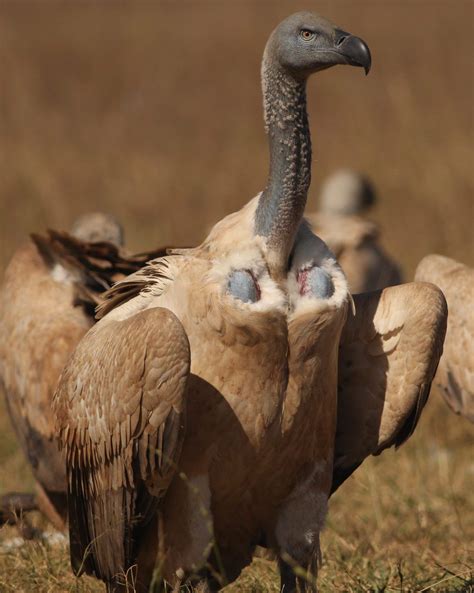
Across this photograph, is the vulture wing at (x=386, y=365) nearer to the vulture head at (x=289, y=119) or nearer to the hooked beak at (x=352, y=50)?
the vulture head at (x=289, y=119)

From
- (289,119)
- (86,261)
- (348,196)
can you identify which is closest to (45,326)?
(86,261)

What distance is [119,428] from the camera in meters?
3.79

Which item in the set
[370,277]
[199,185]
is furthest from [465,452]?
[199,185]

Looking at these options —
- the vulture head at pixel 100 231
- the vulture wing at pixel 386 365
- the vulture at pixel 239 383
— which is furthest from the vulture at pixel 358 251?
the vulture at pixel 239 383

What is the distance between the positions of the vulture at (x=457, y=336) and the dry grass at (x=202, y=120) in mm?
2104

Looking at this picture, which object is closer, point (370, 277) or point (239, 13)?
point (370, 277)

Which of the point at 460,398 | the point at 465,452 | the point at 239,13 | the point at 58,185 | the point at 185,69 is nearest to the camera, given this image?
the point at 460,398

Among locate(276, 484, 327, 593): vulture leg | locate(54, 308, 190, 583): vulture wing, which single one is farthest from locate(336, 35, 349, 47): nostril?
locate(276, 484, 327, 593): vulture leg

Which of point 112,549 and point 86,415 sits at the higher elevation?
point 86,415

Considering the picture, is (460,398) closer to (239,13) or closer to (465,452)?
(465,452)

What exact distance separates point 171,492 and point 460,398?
1552mm

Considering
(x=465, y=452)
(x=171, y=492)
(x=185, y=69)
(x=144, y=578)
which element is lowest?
(x=465, y=452)

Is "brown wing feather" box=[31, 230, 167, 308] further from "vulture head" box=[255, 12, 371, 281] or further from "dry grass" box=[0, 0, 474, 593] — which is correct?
"dry grass" box=[0, 0, 474, 593]

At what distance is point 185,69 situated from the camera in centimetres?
1585
